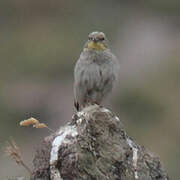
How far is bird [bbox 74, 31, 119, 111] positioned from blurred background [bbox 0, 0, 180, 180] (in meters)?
3.98

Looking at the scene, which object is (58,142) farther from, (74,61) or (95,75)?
(74,61)

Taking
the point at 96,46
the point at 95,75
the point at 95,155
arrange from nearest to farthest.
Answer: the point at 95,155 < the point at 95,75 < the point at 96,46

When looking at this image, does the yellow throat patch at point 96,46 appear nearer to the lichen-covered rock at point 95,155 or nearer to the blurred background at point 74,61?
the lichen-covered rock at point 95,155

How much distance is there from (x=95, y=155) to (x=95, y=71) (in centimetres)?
289

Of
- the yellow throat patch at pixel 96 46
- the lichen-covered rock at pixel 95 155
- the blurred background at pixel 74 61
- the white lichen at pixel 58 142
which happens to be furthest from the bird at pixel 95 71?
the blurred background at pixel 74 61

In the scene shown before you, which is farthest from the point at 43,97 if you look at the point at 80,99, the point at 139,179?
the point at 139,179

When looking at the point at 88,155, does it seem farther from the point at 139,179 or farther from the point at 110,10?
the point at 110,10

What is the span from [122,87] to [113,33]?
14.1 ft

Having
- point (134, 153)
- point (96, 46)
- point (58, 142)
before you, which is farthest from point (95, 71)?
point (58, 142)

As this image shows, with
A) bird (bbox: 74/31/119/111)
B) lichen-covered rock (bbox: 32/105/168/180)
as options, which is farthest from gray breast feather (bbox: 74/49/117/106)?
lichen-covered rock (bbox: 32/105/168/180)

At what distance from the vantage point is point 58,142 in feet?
22.8

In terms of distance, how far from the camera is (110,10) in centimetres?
2545

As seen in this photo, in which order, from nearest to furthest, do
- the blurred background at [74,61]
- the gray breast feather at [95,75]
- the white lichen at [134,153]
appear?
the white lichen at [134,153]
the gray breast feather at [95,75]
the blurred background at [74,61]

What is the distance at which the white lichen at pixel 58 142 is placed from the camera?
6801mm
